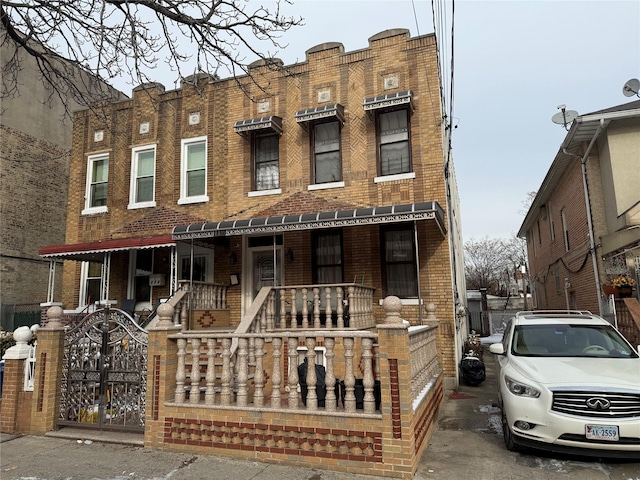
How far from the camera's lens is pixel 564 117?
13133 mm

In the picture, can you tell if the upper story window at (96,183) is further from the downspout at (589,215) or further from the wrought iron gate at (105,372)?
the downspout at (589,215)

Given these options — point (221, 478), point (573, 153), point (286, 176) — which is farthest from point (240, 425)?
point (573, 153)

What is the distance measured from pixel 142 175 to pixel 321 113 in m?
6.15

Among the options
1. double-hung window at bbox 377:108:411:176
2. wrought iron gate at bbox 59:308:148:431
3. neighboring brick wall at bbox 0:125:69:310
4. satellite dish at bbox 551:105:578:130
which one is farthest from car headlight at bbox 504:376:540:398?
neighboring brick wall at bbox 0:125:69:310

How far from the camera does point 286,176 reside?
452 inches

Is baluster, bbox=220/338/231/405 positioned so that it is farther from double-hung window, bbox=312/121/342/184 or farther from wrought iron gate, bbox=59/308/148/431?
double-hung window, bbox=312/121/342/184

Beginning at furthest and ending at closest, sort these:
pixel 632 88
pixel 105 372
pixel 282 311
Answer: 1. pixel 632 88
2. pixel 282 311
3. pixel 105 372

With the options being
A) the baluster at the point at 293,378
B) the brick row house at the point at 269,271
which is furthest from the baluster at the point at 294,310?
the baluster at the point at 293,378

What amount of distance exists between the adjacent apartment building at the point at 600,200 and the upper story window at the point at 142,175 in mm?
11835

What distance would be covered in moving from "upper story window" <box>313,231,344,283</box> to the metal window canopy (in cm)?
A: 294

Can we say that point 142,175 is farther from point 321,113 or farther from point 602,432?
point 602,432

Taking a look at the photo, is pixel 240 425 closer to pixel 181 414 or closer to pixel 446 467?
pixel 181 414

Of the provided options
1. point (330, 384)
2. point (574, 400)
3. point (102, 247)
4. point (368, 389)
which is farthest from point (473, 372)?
A: point (102, 247)

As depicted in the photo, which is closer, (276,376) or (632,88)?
(276,376)
